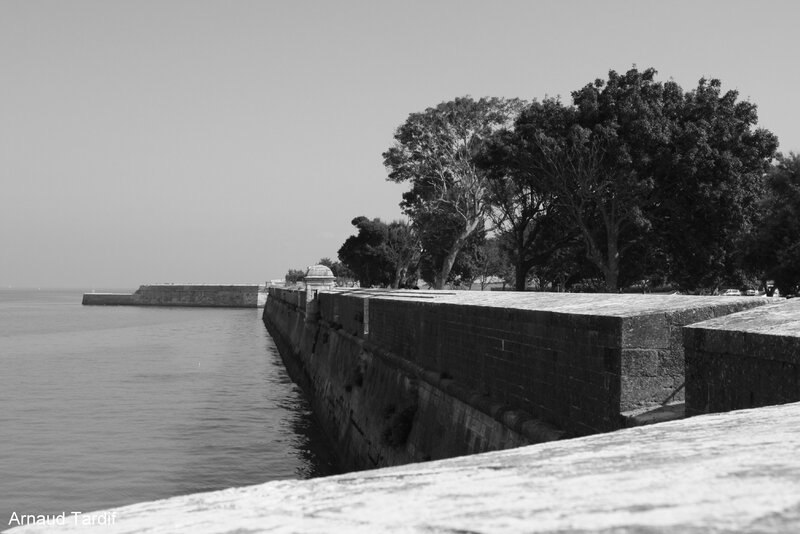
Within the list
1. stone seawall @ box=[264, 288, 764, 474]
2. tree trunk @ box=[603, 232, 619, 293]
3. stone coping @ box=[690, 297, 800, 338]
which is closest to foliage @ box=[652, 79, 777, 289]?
tree trunk @ box=[603, 232, 619, 293]

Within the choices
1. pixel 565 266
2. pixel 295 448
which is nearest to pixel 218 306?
pixel 565 266

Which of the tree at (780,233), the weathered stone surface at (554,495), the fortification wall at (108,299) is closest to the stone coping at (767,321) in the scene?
the weathered stone surface at (554,495)

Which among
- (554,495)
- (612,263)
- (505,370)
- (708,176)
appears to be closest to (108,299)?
(612,263)

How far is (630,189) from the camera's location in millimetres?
28375

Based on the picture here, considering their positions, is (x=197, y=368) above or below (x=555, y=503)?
below

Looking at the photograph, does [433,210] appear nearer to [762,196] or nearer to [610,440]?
[762,196]

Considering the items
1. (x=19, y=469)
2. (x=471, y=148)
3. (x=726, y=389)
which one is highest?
(x=471, y=148)

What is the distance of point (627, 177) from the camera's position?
28.3m

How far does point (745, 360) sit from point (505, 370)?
3828 mm

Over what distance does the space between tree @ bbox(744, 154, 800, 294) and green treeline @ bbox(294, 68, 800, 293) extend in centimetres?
5

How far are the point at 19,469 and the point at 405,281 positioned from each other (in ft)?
189

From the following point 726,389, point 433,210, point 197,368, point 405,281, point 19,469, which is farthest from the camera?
point 405,281

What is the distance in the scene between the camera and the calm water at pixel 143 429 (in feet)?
45.0

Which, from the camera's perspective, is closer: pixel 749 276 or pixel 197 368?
pixel 197 368
